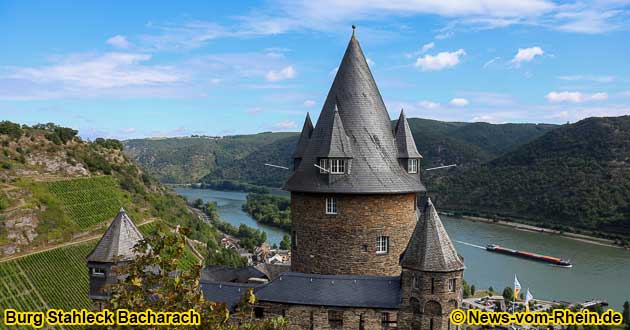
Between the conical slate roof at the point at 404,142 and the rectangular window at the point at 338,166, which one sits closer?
the rectangular window at the point at 338,166

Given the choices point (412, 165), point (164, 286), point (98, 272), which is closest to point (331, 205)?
point (412, 165)

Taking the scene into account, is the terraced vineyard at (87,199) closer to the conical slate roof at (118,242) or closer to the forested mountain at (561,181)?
the conical slate roof at (118,242)

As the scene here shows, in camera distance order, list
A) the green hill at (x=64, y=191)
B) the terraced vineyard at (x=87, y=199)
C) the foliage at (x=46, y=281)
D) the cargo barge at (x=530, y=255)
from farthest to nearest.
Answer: the cargo barge at (x=530, y=255), the terraced vineyard at (x=87, y=199), the green hill at (x=64, y=191), the foliage at (x=46, y=281)

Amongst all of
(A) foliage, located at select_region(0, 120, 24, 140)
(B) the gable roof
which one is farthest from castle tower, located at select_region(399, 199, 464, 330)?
(A) foliage, located at select_region(0, 120, 24, 140)

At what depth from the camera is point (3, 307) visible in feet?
124

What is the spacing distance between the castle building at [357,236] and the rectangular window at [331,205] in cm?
3

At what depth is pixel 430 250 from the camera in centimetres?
1446

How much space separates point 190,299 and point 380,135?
10.4 meters

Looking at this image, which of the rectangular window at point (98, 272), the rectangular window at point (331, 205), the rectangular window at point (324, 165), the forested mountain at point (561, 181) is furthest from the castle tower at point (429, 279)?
the forested mountain at point (561, 181)

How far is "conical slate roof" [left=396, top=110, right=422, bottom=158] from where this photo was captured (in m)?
17.5

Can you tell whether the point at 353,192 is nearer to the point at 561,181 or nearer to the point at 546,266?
the point at 546,266

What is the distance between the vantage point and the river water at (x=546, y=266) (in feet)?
182

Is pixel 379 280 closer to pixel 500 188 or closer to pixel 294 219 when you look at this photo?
pixel 294 219

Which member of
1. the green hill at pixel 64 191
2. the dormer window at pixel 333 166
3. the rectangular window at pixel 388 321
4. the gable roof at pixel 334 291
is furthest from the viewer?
the green hill at pixel 64 191
